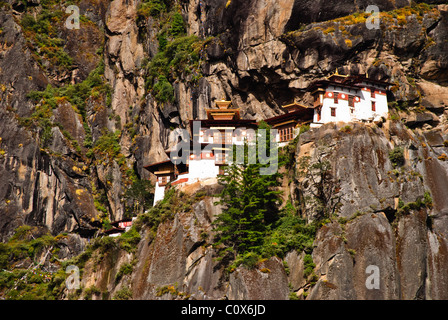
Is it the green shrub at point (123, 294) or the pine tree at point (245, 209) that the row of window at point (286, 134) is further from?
the green shrub at point (123, 294)

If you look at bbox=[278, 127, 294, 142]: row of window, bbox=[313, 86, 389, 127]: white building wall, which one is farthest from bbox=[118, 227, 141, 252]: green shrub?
bbox=[313, 86, 389, 127]: white building wall

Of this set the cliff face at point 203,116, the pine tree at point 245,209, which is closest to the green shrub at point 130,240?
the cliff face at point 203,116

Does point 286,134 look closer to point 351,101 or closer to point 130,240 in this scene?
point 351,101

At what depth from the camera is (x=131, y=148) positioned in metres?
76.6

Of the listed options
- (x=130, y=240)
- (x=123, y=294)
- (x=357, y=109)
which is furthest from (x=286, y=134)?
(x=123, y=294)

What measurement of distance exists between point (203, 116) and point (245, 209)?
73.1 ft

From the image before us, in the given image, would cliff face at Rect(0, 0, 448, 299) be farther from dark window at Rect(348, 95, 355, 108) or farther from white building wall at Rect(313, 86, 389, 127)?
dark window at Rect(348, 95, 355, 108)

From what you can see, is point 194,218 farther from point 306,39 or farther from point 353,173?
point 306,39

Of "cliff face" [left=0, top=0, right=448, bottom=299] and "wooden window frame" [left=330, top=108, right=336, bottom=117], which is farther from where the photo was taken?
"wooden window frame" [left=330, top=108, right=336, bottom=117]

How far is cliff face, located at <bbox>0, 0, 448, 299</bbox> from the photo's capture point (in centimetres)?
4500

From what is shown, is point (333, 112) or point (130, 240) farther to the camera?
point (333, 112)

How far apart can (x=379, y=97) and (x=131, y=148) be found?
36216mm

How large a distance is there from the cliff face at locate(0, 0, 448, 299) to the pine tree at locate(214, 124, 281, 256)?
1873mm

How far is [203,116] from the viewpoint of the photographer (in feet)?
222
